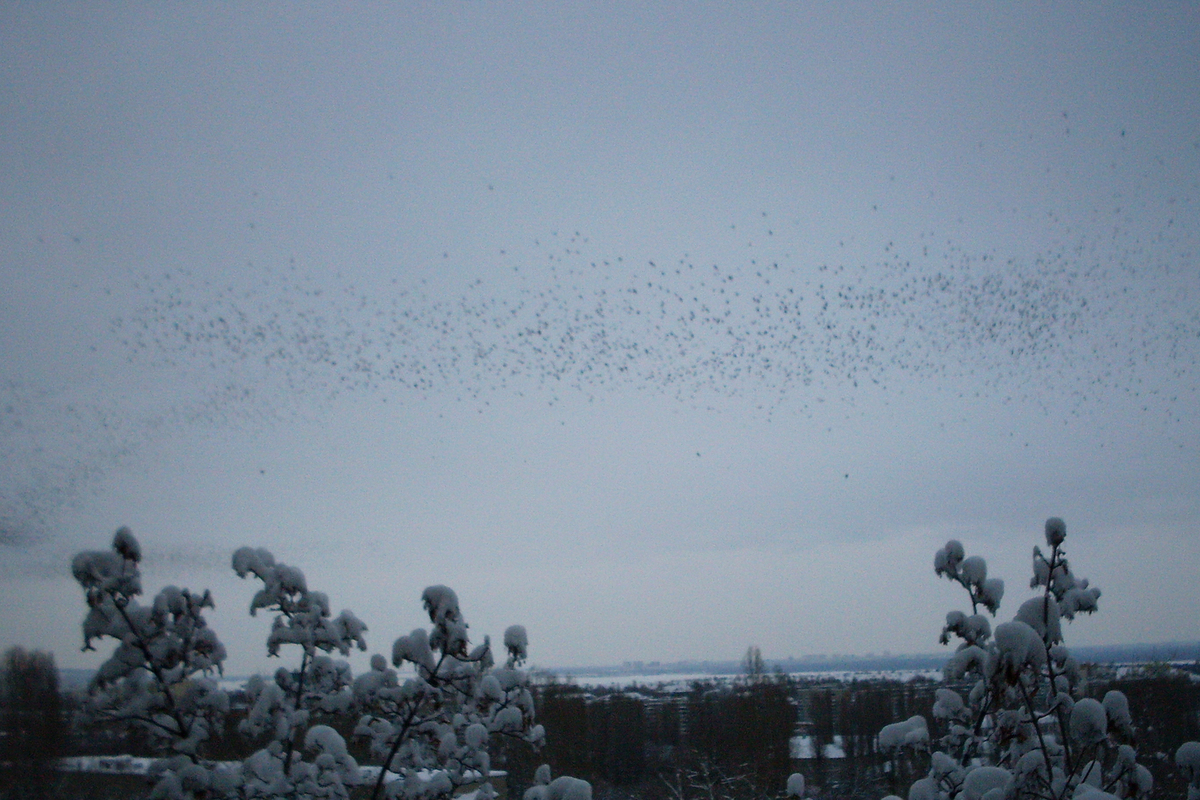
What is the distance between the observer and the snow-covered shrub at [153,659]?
3.88 metres

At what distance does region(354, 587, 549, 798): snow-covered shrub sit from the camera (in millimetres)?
4191

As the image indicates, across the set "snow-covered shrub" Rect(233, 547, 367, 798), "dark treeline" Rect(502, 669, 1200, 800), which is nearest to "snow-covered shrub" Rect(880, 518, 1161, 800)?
"snow-covered shrub" Rect(233, 547, 367, 798)

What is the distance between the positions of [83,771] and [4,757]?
2.56m

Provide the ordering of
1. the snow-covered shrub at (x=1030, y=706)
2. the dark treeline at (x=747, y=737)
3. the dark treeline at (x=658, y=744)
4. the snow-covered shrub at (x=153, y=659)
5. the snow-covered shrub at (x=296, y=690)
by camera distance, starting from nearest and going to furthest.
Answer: the snow-covered shrub at (x=1030, y=706) < the snow-covered shrub at (x=153, y=659) < the snow-covered shrub at (x=296, y=690) < the dark treeline at (x=747, y=737) < the dark treeline at (x=658, y=744)

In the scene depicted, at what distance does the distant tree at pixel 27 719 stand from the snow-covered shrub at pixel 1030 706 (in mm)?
5630

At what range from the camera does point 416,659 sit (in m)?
4.42

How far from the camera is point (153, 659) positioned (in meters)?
4.02

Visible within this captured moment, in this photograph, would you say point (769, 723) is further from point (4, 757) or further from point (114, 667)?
point (114, 667)

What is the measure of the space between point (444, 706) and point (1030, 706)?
3693 mm

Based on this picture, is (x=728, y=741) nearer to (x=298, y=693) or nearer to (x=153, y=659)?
(x=298, y=693)

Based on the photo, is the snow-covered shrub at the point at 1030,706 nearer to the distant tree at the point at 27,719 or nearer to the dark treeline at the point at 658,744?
the distant tree at the point at 27,719

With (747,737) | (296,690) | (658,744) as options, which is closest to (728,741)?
(747,737)

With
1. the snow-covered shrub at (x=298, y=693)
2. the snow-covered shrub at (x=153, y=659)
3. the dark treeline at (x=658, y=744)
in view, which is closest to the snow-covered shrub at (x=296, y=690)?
the snow-covered shrub at (x=298, y=693)

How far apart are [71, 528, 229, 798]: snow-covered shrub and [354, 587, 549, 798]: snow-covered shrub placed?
0.95 metres
